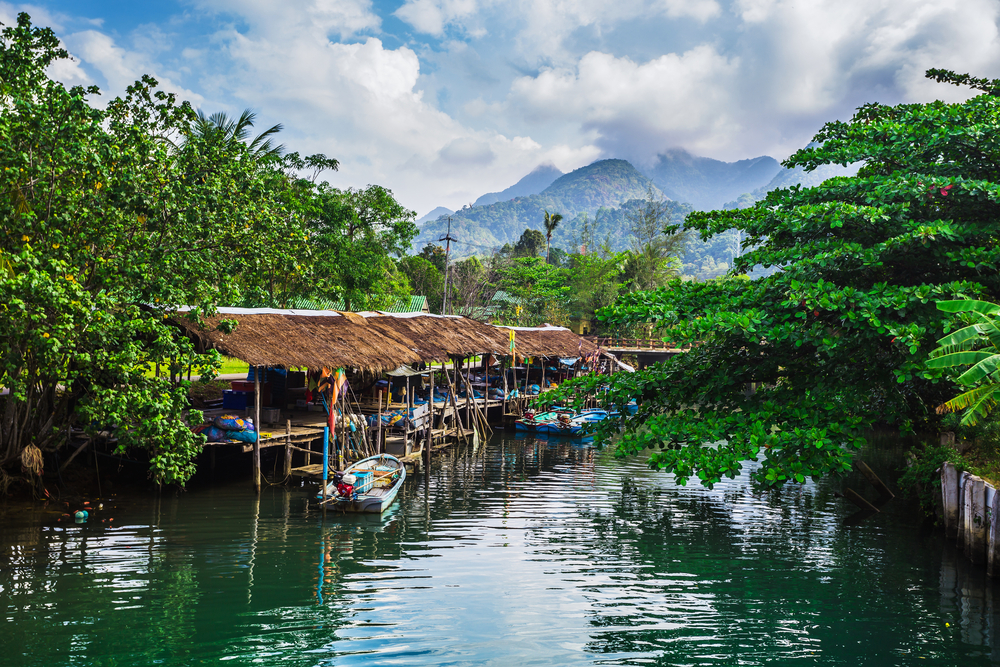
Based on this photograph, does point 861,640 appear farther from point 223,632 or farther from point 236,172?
point 236,172

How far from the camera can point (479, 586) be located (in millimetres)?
10766

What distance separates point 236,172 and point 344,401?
672 cm

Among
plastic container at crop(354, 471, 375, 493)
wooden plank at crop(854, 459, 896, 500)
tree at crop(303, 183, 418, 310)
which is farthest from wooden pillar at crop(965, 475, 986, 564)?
tree at crop(303, 183, 418, 310)

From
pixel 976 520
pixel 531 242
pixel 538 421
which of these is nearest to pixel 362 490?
pixel 976 520

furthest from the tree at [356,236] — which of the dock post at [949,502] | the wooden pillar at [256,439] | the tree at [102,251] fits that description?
the dock post at [949,502]

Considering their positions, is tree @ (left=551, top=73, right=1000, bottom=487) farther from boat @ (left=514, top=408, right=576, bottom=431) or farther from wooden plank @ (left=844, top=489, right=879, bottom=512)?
boat @ (left=514, top=408, right=576, bottom=431)

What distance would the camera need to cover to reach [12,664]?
296 inches

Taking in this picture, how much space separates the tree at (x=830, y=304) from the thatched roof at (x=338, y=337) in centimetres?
854

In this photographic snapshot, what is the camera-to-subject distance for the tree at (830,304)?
8680mm

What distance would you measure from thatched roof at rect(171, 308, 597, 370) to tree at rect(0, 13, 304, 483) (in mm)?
1556

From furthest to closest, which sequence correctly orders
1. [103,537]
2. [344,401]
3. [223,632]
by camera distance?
[344,401]
[103,537]
[223,632]

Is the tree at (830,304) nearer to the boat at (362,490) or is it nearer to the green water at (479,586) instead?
the green water at (479,586)

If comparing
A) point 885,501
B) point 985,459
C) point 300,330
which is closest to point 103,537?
point 300,330

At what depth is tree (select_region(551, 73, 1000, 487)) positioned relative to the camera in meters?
8.68
